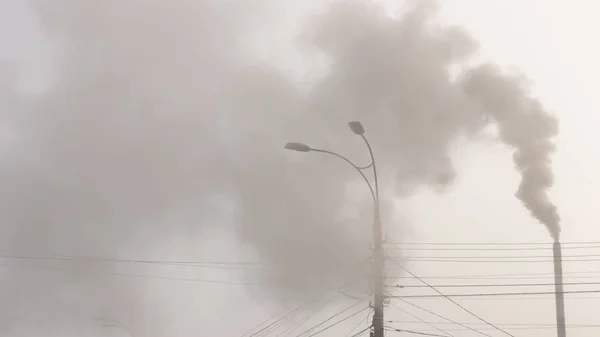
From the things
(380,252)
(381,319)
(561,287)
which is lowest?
(381,319)

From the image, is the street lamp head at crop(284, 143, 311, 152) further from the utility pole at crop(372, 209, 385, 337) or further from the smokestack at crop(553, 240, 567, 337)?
the smokestack at crop(553, 240, 567, 337)

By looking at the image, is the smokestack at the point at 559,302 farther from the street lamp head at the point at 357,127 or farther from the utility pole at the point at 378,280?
the street lamp head at the point at 357,127

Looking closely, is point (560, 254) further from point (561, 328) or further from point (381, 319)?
point (381, 319)

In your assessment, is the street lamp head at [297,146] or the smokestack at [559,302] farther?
the smokestack at [559,302]

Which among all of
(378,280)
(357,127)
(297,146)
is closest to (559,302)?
(378,280)

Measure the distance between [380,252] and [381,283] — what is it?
2.42ft

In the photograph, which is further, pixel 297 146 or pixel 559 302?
pixel 559 302

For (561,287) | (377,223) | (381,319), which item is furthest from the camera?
(561,287)

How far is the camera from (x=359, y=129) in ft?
48.0

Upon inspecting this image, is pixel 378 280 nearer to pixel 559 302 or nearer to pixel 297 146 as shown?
pixel 297 146

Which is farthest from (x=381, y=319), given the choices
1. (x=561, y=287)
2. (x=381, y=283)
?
(x=561, y=287)

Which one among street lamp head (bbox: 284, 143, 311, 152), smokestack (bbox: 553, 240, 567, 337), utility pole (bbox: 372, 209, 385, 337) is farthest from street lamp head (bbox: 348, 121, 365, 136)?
smokestack (bbox: 553, 240, 567, 337)

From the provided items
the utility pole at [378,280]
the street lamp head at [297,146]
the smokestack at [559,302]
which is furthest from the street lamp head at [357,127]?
the smokestack at [559,302]

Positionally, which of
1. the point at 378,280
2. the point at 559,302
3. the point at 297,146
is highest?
the point at 297,146
